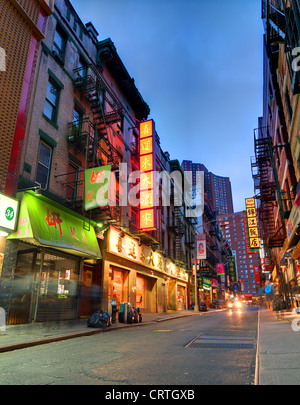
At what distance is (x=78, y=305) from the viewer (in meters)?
15.6

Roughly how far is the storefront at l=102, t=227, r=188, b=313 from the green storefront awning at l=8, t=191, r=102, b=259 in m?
2.79

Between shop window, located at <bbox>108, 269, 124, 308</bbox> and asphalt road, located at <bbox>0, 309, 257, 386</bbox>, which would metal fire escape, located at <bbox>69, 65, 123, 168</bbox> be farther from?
asphalt road, located at <bbox>0, 309, 257, 386</bbox>

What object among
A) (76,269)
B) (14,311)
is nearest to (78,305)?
(76,269)

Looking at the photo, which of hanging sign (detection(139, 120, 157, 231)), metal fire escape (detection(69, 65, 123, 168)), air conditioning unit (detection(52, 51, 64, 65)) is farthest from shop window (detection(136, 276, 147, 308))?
air conditioning unit (detection(52, 51, 64, 65))

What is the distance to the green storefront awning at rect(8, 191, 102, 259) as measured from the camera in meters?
11.5

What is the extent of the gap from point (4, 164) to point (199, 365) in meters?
10.1

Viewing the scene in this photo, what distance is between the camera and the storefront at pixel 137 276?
740 inches

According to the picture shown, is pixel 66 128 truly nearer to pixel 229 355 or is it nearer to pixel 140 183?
pixel 140 183

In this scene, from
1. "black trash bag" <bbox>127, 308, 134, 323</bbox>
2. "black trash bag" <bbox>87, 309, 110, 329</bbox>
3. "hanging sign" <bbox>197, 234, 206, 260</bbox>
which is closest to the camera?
"black trash bag" <bbox>87, 309, 110, 329</bbox>

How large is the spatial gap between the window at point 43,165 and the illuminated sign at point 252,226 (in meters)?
29.1

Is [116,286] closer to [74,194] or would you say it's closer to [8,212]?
[74,194]

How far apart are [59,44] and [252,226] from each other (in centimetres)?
3075

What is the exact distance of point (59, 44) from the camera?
17141 mm

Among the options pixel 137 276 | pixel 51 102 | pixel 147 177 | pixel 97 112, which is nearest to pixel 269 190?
pixel 147 177
